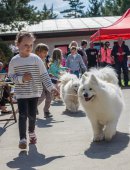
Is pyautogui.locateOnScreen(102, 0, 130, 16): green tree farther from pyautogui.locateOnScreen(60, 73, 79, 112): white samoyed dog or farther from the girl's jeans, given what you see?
the girl's jeans

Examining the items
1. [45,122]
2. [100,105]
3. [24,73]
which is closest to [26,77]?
[24,73]

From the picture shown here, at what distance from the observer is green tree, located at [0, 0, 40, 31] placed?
25.4 metres

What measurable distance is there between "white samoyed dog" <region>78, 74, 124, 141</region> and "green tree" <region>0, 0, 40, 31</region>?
18.9 meters

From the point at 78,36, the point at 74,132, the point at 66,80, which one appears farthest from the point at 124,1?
the point at 74,132

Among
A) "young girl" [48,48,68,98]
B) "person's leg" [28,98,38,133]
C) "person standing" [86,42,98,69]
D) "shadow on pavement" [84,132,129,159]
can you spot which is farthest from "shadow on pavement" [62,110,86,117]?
"person standing" [86,42,98,69]

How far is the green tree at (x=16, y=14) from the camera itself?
83.3 feet

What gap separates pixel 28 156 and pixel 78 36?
24.7 meters

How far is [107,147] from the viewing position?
6641 millimetres

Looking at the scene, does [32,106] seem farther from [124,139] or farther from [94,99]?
[124,139]

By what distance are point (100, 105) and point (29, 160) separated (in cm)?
155

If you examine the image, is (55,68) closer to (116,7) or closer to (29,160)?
(29,160)

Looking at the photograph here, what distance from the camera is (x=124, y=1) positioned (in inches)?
2251

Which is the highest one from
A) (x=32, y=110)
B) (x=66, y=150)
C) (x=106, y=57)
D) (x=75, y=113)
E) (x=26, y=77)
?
(x=26, y=77)

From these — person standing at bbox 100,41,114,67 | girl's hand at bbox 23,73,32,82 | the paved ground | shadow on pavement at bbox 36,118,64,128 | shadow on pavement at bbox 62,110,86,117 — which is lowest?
shadow on pavement at bbox 62,110,86,117
